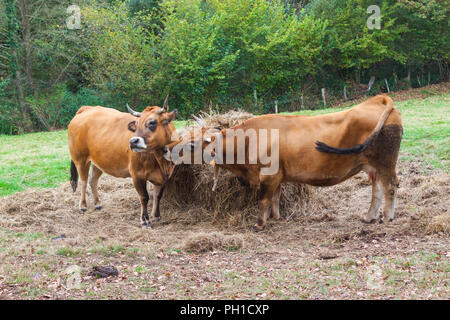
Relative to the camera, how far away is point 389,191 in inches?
281

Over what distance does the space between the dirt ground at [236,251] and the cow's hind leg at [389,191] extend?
184 millimetres

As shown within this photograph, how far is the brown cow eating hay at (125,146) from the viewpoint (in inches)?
293

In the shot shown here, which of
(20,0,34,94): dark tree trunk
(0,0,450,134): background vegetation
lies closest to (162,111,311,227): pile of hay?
(0,0,450,134): background vegetation

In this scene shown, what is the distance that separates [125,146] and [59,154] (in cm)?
826

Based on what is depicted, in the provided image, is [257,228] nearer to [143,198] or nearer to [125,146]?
[143,198]

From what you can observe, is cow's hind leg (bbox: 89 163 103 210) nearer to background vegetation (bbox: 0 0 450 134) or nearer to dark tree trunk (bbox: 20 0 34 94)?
background vegetation (bbox: 0 0 450 134)

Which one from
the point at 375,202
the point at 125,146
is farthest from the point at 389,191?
the point at 125,146

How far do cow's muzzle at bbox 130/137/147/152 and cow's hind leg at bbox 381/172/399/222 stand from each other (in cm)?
354

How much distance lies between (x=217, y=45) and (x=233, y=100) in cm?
318

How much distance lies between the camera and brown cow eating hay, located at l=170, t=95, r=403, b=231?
6969 millimetres

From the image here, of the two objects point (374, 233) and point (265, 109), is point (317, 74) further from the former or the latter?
point (374, 233)

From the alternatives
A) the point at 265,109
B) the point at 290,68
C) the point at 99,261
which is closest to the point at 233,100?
the point at 265,109

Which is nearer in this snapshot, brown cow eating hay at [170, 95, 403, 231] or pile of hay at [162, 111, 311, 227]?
brown cow eating hay at [170, 95, 403, 231]

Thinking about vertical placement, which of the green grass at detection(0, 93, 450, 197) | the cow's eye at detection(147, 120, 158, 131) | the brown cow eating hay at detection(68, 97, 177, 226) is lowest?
the green grass at detection(0, 93, 450, 197)
